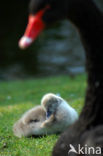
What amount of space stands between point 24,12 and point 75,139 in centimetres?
1646

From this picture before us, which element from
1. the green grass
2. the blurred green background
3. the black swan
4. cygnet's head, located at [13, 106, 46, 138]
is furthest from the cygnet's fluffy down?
the blurred green background

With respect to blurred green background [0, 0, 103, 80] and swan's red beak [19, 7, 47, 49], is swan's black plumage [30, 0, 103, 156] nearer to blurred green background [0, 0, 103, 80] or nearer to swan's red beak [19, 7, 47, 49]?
swan's red beak [19, 7, 47, 49]

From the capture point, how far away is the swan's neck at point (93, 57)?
6.84ft

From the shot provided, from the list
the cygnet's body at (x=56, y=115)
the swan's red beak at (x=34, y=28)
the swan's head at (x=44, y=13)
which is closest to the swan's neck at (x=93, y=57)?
the swan's head at (x=44, y=13)

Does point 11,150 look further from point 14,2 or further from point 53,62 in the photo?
point 14,2

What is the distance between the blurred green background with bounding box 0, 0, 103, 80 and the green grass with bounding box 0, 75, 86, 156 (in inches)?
118

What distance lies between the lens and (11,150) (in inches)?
133

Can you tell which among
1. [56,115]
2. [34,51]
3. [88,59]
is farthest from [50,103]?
[34,51]

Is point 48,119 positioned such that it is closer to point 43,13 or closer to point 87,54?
point 87,54

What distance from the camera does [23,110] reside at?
6.18 metres

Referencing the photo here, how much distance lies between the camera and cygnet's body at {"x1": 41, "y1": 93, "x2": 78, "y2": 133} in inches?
158

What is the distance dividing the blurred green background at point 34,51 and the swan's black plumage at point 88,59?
432 inches

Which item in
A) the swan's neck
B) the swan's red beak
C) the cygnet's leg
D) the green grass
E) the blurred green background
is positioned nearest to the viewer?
the swan's red beak

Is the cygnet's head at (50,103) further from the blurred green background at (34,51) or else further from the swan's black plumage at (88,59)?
the blurred green background at (34,51)
